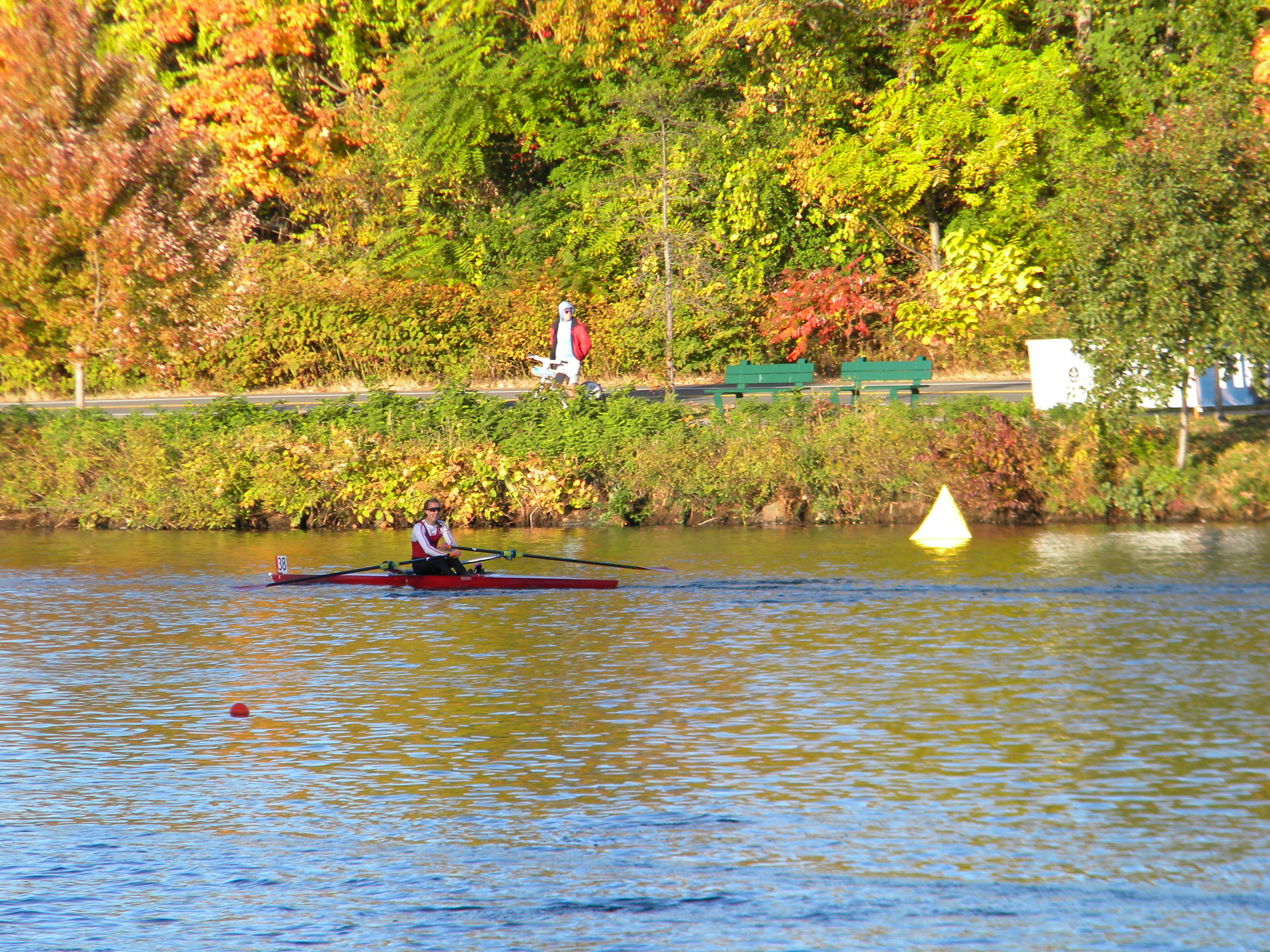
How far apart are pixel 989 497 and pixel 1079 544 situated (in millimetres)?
2647

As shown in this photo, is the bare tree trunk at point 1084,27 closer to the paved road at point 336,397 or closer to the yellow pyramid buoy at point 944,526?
the paved road at point 336,397

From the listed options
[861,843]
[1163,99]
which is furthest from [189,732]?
[1163,99]

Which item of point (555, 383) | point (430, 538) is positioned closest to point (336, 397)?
point (555, 383)

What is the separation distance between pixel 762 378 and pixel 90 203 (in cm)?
1249

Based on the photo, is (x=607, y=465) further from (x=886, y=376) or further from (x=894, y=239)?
(x=894, y=239)

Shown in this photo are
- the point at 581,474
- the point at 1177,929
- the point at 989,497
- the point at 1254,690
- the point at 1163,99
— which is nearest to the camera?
the point at 1177,929

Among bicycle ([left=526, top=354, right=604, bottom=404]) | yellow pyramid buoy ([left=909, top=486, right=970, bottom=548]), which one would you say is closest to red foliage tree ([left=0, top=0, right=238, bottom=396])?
bicycle ([left=526, top=354, right=604, bottom=404])

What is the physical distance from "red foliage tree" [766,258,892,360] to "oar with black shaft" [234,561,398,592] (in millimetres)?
18946

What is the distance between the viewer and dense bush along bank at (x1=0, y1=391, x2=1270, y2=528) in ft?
81.8

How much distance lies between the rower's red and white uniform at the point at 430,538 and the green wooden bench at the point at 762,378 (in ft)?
33.8

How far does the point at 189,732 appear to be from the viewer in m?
13.4

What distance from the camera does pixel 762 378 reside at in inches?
1203

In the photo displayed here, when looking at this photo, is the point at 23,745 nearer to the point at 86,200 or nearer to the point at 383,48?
the point at 86,200

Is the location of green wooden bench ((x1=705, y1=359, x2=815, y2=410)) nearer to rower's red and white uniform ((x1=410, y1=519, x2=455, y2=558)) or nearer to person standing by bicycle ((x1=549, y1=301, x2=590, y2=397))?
person standing by bicycle ((x1=549, y1=301, x2=590, y2=397))
